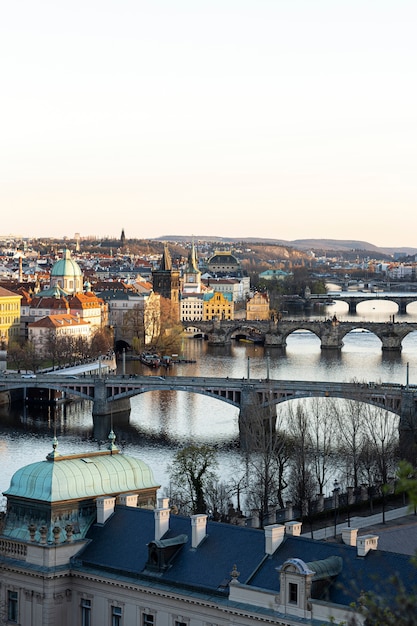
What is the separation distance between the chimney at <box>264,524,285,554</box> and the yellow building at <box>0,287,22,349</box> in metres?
64.8

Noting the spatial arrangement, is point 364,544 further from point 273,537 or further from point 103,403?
point 103,403

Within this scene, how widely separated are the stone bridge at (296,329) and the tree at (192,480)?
54.4 meters

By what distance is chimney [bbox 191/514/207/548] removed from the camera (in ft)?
64.1

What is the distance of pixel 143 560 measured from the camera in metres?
20.1

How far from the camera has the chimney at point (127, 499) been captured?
2144cm

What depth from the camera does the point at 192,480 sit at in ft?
110

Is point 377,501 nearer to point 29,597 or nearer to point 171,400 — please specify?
point 29,597

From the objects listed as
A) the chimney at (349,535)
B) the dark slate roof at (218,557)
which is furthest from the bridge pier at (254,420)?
the chimney at (349,535)

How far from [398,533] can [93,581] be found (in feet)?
31.9

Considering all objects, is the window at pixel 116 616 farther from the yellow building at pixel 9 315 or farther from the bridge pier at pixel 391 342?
the bridge pier at pixel 391 342

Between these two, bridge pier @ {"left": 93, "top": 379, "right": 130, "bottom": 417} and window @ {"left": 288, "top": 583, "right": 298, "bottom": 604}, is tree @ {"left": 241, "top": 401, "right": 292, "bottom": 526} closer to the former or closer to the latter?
bridge pier @ {"left": 93, "top": 379, "right": 130, "bottom": 417}

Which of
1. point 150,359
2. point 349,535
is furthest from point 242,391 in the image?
point 349,535

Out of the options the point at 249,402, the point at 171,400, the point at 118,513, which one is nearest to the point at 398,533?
the point at 118,513

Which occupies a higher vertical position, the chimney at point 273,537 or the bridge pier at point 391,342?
the chimney at point 273,537
